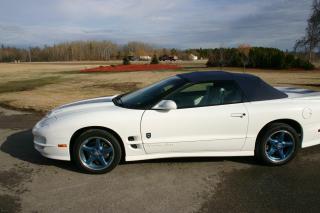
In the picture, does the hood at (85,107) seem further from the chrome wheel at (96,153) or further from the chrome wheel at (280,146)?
the chrome wheel at (280,146)

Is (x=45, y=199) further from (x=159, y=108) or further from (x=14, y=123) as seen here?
(x=14, y=123)

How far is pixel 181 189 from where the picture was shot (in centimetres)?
410

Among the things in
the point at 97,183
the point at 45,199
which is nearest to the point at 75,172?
the point at 97,183

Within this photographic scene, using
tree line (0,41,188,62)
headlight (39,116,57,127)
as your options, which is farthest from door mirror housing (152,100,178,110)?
tree line (0,41,188,62)

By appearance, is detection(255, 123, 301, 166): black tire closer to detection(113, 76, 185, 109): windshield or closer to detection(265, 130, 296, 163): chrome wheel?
detection(265, 130, 296, 163): chrome wheel

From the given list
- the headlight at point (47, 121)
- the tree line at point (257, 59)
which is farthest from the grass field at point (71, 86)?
the tree line at point (257, 59)

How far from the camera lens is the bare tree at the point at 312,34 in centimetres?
3122

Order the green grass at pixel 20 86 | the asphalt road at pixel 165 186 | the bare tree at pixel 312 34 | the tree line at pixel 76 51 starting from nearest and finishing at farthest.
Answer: the asphalt road at pixel 165 186 < the green grass at pixel 20 86 < the bare tree at pixel 312 34 < the tree line at pixel 76 51

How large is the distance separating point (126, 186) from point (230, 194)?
129 cm

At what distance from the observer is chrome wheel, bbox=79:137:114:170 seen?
4.57 m

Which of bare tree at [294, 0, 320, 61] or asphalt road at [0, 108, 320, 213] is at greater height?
bare tree at [294, 0, 320, 61]

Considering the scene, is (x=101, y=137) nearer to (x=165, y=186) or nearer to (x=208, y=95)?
(x=165, y=186)

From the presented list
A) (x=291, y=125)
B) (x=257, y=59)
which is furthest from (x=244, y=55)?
(x=291, y=125)

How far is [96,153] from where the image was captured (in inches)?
180
